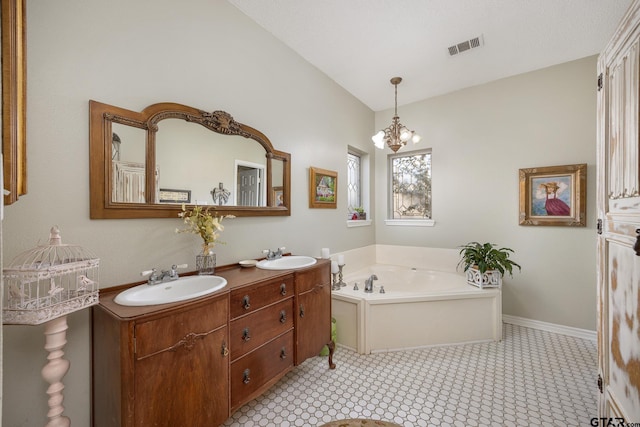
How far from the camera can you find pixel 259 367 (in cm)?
162

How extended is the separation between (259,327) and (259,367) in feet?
0.81

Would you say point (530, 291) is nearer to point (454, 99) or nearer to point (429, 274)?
point (429, 274)

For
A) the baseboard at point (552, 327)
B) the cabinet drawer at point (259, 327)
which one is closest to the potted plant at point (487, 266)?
the baseboard at point (552, 327)

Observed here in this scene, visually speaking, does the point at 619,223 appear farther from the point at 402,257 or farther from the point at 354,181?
the point at 354,181

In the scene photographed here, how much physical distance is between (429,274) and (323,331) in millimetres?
1801

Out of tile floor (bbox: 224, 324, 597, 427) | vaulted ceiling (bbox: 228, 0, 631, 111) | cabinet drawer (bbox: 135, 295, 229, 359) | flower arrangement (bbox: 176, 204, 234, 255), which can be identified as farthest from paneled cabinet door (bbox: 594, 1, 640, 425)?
flower arrangement (bbox: 176, 204, 234, 255)

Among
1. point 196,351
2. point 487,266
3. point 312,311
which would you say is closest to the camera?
point 196,351

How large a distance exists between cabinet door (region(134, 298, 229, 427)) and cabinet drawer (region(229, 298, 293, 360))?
0.10 meters

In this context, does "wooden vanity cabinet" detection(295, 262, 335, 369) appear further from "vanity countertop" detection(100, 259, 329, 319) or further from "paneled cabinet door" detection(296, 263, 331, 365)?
"vanity countertop" detection(100, 259, 329, 319)

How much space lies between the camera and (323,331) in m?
2.13

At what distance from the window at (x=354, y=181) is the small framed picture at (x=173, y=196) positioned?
2270 millimetres

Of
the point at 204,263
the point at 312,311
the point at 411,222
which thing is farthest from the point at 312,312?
the point at 411,222

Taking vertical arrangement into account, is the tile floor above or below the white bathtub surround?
below

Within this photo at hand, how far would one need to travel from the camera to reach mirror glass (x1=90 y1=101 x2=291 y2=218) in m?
1.38
